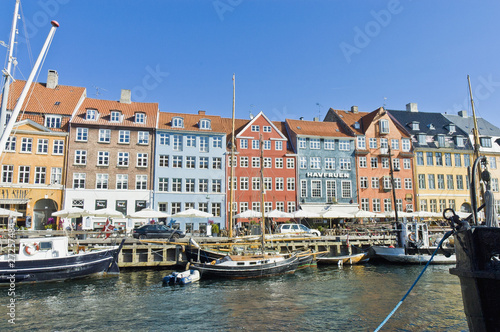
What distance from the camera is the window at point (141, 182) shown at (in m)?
41.6

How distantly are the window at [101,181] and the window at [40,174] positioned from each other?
5.34 m

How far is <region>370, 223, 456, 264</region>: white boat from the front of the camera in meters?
30.4

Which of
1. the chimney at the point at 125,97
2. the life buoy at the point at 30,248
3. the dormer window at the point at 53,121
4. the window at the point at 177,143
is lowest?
the life buoy at the point at 30,248

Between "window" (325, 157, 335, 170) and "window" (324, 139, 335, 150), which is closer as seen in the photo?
"window" (325, 157, 335, 170)

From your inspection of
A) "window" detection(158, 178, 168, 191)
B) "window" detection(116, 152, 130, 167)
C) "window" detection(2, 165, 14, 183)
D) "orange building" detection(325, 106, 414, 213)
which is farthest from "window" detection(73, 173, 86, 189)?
"orange building" detection(325, 106, 414, 213)

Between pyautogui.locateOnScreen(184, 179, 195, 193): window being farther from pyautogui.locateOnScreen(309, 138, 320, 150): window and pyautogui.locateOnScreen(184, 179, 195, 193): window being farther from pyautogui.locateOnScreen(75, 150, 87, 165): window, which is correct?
pyautogui.locateOnScreen(309, 138, 320, 150): window

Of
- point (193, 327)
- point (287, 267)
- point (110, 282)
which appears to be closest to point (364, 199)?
point (287, 267)

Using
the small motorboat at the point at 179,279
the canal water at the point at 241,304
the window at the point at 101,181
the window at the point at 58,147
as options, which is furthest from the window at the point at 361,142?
the window at the point at 58,147

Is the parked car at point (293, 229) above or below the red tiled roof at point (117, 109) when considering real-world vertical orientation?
below

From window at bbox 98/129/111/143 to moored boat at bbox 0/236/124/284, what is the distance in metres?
21.4

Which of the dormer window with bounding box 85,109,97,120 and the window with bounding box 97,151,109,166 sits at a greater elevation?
the dormer window with bounding box 85,109,97,120

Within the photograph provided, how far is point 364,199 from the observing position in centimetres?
4809

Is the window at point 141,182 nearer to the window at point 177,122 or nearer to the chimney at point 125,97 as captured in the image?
the window at point 177,122

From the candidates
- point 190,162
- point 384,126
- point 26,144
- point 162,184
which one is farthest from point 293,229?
point 26,144
